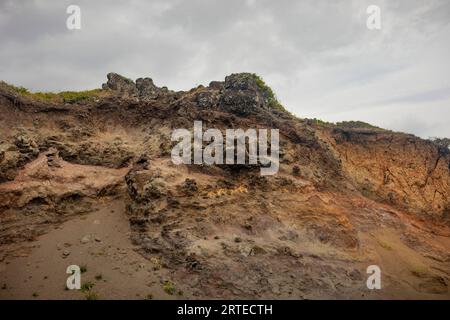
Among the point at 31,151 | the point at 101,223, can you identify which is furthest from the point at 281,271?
the point at 31,151

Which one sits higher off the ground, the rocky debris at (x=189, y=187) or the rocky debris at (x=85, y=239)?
the rocky debris at (x=189, y=187)

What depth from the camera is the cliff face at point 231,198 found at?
16.6 metres

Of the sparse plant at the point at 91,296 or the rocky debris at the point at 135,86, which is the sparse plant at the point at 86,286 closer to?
the sparse plant at the point at 91,296

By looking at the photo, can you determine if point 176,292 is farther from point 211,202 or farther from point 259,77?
point 259,77

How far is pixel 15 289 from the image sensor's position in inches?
569

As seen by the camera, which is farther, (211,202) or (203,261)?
(211,202)

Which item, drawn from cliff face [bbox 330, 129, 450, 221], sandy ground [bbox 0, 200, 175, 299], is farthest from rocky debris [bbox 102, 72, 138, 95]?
cliff face [bbox 330, 129, 450, 221]

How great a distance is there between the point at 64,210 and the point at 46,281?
15.9 feet

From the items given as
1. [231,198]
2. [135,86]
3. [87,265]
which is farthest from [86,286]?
[135,86]

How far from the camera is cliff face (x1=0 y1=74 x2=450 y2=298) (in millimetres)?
16625

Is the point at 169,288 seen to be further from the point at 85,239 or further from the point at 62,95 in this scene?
the point at 62,95

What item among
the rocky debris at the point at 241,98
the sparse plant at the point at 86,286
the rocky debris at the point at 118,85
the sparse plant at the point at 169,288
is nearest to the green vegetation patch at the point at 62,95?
the rocky debris at the point at 118,85

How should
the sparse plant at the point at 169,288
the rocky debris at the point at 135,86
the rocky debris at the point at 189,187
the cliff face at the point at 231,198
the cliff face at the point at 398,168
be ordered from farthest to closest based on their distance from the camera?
1. the rocky debris at the point at 135,86
2. the cliff face at the point at 398,168
3. the rocky debris at the point at 189,187
4. the cliff face at the point at 231,198
5. the sparse plant at the point at 169,288

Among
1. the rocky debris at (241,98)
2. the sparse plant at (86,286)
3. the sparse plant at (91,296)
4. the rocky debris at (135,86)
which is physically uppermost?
the rocky debris at (135,86)
